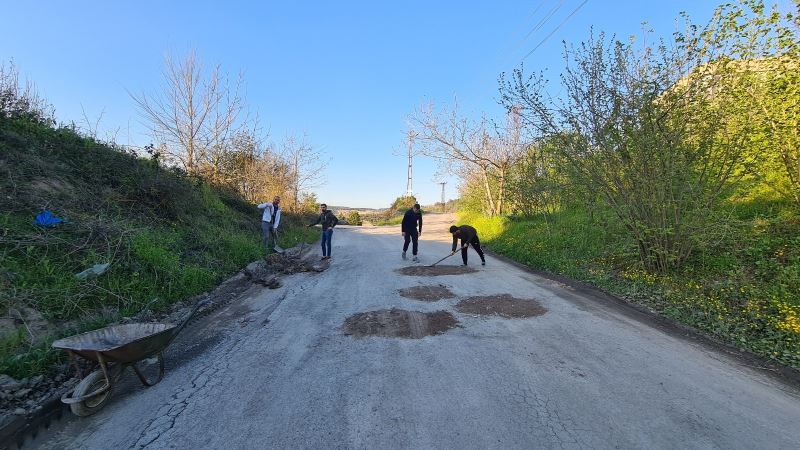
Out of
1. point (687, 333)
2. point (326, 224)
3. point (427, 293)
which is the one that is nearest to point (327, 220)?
point (326, 224)

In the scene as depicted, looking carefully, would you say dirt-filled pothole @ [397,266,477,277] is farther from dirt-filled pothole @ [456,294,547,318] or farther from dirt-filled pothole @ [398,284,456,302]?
dirt-filled pothole @ [456,294,547,318]

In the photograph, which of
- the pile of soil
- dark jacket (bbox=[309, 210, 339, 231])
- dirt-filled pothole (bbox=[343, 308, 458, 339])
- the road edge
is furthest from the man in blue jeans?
the road edge

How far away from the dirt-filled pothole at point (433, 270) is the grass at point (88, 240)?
14.0 ft

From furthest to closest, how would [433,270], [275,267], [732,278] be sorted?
1. [275,267]
2. [433,270]
3. [732,278]

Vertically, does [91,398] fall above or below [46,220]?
below

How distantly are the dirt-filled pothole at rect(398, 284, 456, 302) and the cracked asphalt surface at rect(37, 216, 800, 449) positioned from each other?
124 centimetres

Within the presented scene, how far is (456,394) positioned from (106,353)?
3198mm

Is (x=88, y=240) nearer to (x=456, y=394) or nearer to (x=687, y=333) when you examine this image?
(x=456, y=394)

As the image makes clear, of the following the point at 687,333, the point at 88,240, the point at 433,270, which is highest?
the point at 88,240

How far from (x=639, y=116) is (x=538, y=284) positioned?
400 centimetres

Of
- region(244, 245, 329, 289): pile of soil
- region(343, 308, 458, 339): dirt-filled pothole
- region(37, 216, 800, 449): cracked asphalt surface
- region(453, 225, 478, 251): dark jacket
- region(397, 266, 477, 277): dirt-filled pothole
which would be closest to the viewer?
region(37, 216, 800, 449): cracked asphalt surface

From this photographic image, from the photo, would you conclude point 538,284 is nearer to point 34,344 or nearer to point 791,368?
point 791,368

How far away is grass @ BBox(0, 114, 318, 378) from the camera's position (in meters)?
4.60

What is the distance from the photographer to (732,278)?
6.51m
